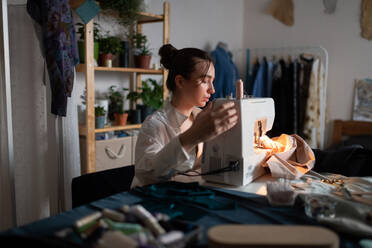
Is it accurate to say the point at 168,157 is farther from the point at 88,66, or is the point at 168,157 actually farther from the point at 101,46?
the point at 101,46

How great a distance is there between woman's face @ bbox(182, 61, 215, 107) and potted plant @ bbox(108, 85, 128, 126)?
4.38ft

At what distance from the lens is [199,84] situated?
150cm

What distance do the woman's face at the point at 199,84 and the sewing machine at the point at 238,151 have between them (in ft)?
0.74

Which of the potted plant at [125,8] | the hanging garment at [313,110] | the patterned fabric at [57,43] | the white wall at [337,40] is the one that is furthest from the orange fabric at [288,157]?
the white wall at [337,40]

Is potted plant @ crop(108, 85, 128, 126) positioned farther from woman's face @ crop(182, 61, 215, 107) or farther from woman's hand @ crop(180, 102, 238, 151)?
woman's hand @ crop(180, 102, 238, 151)

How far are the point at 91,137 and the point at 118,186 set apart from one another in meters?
0.80

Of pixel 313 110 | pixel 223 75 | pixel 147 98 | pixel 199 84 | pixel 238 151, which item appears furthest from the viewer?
pixel 223 75

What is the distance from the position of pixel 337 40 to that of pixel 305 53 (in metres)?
0.37

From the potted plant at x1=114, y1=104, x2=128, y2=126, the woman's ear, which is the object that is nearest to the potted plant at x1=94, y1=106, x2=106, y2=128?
the potted plant at x1=114, y1=104, x2=128, y2=126

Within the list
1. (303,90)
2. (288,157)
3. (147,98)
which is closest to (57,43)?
(147,98)

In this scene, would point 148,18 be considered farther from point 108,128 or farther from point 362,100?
point 362,100

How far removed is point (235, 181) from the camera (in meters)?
1.30

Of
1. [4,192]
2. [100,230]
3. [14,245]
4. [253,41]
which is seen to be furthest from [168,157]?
[253,41]

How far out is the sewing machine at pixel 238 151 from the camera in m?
1.28
